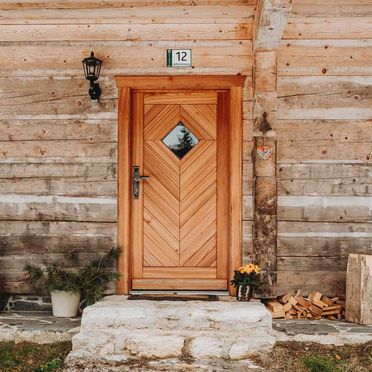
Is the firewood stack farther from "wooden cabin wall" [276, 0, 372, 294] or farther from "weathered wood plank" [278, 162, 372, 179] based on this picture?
"weathered wood plank" [278, 162, 372, 179]

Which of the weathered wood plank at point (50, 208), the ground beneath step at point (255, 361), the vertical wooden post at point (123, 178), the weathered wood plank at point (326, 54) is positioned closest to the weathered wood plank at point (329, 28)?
the weathered wood plank at point (326, 54)

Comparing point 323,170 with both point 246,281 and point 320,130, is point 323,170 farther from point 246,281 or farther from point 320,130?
point 246,281

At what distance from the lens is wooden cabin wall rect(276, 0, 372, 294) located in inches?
239

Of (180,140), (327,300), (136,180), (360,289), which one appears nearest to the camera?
(360,289)

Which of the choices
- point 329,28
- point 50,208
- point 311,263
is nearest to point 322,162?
point 311,263

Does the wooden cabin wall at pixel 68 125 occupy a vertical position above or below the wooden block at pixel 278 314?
above

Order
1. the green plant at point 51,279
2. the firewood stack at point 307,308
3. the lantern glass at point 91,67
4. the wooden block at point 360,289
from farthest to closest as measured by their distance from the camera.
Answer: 1. the lantern glass at point 91,67
2. the firewood stack at point 307,308
3. the green plant at point 51,279
4. the wooden block at point 360,289

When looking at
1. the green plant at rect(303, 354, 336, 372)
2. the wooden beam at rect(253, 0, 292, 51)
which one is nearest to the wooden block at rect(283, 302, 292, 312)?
the green plant at rect(303, 354, 336, 372)

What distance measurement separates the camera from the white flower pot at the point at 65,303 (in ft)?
18.7

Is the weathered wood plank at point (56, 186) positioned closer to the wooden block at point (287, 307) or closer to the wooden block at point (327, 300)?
the wooden block at point (287, 307)

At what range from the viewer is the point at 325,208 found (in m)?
6.09

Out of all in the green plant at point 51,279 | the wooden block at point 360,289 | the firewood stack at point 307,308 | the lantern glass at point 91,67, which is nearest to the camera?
the wooden block at point 360,289

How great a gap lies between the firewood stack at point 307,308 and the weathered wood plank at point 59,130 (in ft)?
8.59

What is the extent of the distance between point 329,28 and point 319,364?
364 cm
